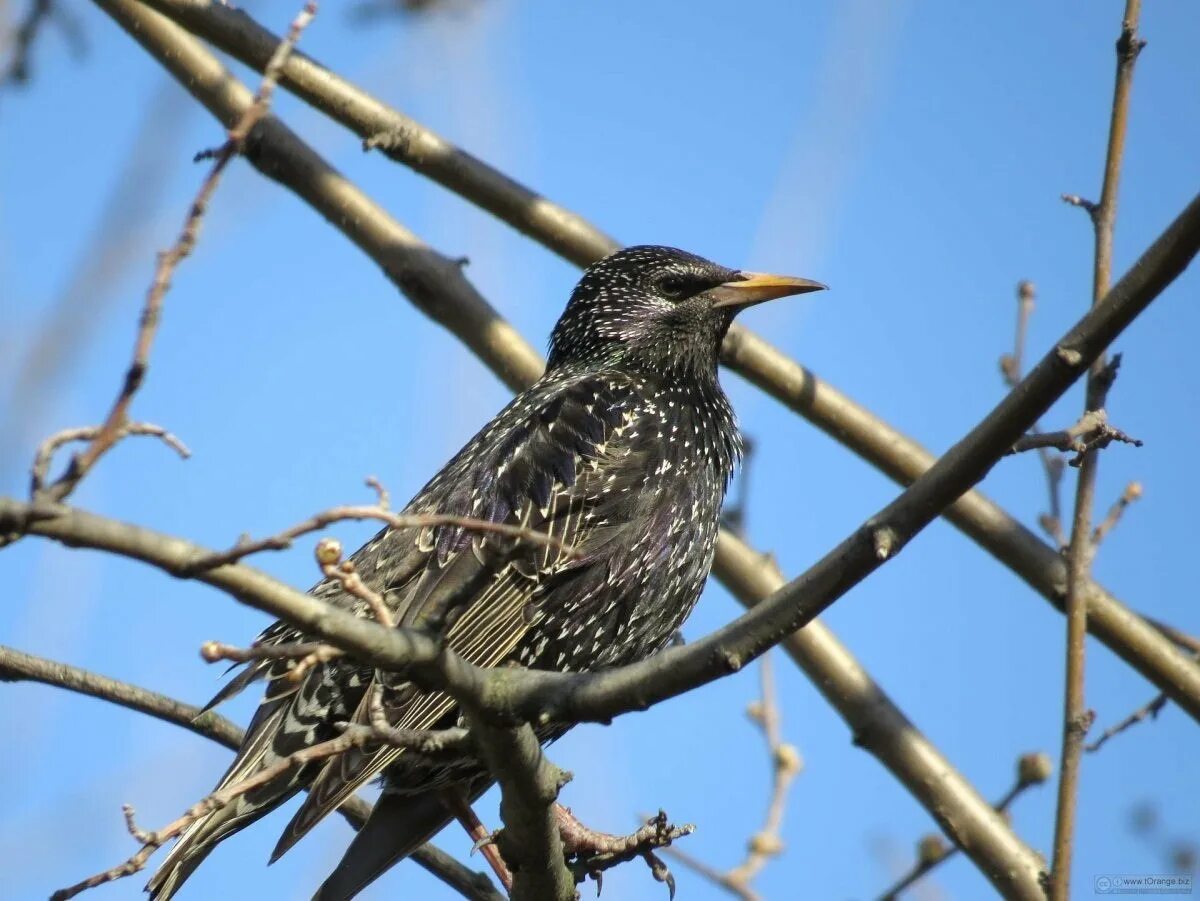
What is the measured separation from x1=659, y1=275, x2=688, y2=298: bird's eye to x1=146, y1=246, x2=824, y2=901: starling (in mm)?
272

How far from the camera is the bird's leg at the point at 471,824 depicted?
443cm

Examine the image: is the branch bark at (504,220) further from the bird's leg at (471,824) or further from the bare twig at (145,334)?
the bare twig at (145,334)

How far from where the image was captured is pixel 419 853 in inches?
161

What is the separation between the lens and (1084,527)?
338 cm

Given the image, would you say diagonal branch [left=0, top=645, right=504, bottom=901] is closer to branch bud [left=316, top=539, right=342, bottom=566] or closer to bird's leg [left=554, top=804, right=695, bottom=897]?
bird's leg [left=554, top=804, right=695, bottom=897]

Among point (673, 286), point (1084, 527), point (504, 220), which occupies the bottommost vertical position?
point (1084, 527)

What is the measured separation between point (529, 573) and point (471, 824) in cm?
78

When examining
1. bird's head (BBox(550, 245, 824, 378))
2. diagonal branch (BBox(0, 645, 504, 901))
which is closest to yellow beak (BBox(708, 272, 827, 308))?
bird's head (BBox(550, 245, 824, 378))

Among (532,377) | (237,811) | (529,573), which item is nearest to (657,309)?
(532,377)

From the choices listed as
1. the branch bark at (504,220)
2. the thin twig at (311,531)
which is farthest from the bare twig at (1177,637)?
the thin twig at (311,531)

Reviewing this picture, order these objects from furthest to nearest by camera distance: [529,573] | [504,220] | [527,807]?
[504,220] → [529,573] → [527,807]

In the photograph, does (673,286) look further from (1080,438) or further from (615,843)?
(1080,438)

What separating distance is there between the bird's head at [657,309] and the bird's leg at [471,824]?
1.65 m

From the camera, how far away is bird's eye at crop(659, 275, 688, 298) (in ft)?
18.2
